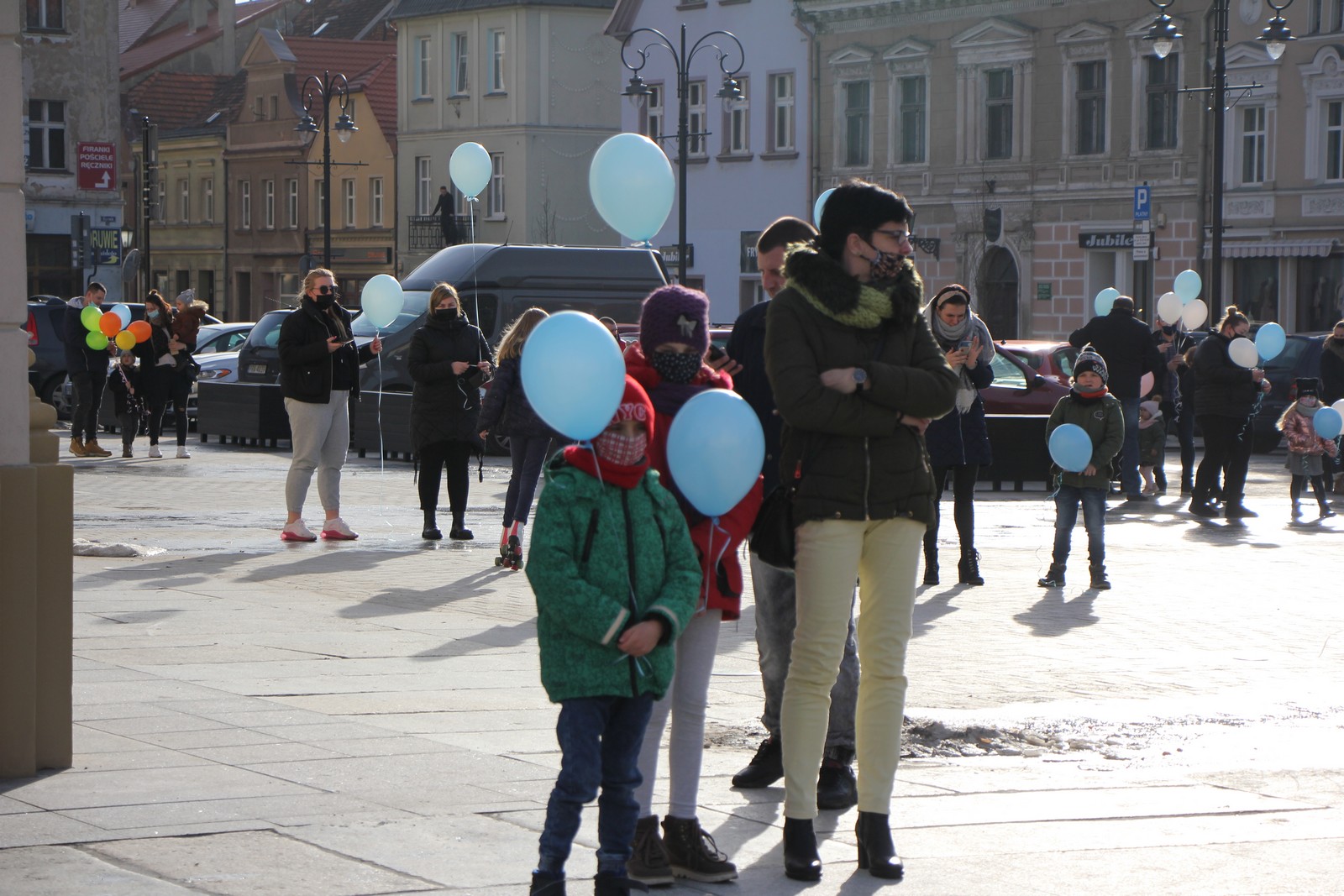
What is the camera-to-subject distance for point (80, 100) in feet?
191

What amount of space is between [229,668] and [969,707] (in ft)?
10.5

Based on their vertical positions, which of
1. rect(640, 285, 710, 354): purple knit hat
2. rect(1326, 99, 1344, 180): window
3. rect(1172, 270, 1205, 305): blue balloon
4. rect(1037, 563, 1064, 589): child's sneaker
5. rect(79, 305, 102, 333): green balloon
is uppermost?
rect(1326, 99, 1344, 180): window

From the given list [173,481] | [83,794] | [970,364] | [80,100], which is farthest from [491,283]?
[80,100]

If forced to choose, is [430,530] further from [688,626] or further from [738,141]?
[738,141]

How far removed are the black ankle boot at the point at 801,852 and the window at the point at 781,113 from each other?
46426 millimetres

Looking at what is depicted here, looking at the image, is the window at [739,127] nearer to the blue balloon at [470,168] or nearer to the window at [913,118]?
the window at [913,118]

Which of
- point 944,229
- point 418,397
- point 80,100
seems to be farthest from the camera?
point 80,100

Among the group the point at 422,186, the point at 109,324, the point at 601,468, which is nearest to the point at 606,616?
the point at 601,468

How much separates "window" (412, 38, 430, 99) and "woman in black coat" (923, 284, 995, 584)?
54.0m

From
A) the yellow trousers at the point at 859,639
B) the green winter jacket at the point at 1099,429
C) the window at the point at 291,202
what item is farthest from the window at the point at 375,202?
the yellow trousers at the point at 859,639

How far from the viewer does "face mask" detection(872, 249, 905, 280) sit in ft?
20.1

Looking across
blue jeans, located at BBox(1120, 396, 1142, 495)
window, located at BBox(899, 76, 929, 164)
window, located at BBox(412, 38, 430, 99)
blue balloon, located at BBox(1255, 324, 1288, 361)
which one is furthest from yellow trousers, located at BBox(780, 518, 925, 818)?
window, located at BBox(412, 38, 430, 99)

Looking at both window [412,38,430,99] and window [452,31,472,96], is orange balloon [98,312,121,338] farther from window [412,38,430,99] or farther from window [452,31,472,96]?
window [412,38,430,99]

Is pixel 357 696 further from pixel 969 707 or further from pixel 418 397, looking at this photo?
pixel 418 397
